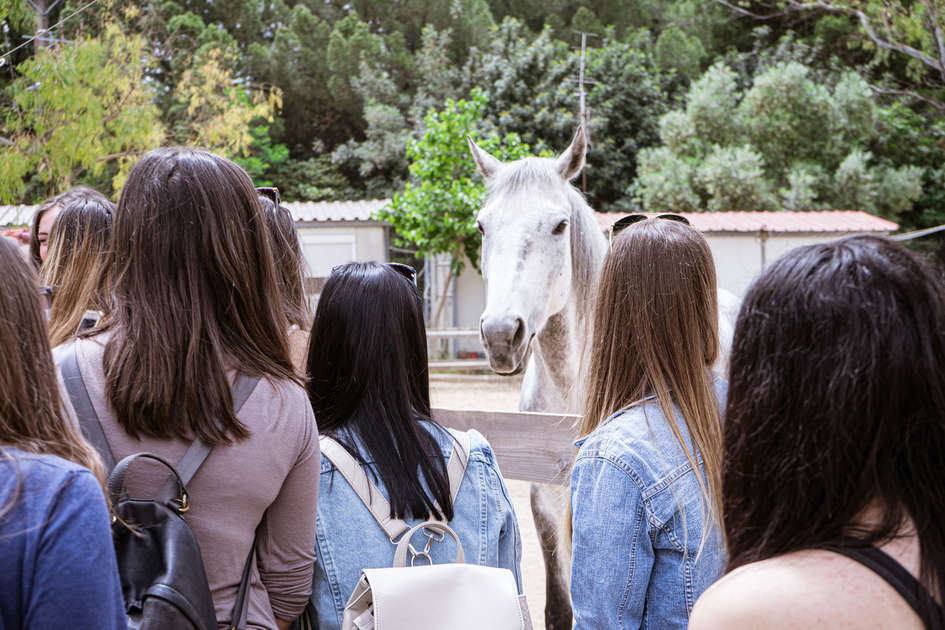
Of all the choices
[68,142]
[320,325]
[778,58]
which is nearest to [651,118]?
[778,58]

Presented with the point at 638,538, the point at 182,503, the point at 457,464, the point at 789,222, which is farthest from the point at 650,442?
the point at 789,222

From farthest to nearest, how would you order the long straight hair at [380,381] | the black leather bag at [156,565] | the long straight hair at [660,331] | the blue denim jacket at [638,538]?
the long straight hair at [380,381] < the long straight hair at [660,331] < the blue denim jacket at [638,538] < the black leather bag at [156,565]

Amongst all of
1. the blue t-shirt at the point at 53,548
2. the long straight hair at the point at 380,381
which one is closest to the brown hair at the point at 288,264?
the long straight hair at the point at 380,381

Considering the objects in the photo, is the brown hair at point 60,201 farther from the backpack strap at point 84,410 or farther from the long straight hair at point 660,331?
the long straight hair at point 660,331

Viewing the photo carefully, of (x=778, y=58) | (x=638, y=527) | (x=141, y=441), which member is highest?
(x=778, y=58)

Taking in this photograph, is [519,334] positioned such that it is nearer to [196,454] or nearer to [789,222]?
[196,454]

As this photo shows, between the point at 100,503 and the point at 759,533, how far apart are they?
74 cm

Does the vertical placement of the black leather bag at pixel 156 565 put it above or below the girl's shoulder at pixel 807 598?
below

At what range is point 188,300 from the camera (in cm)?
136

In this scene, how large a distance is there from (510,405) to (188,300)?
373 inches

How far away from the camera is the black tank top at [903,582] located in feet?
2.45

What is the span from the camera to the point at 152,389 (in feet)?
4.16

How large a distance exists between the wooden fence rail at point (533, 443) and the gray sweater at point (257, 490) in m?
1.20

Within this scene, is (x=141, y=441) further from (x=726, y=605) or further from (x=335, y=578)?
(x=726, y=605)
